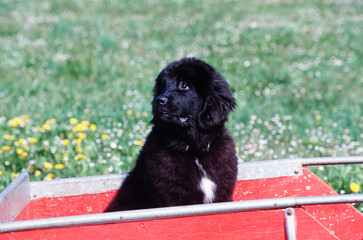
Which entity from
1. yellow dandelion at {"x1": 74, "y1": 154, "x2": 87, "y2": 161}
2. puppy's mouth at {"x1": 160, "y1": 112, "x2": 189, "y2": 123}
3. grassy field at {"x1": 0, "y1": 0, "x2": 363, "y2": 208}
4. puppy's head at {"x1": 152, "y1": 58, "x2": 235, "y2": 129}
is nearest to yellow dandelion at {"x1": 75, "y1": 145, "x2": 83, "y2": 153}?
grassy field at {"x1": 0, "y1": 0, "x2": 363, "y2": 208}

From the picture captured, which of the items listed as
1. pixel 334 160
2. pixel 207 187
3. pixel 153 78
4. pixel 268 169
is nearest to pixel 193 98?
pixel 207 187

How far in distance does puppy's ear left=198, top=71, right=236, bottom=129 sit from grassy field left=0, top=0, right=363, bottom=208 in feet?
4.40

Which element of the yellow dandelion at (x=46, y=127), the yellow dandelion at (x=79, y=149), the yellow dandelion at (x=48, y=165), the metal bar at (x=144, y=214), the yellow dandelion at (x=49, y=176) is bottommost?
the yellow dandelion at (x=49, y=176)

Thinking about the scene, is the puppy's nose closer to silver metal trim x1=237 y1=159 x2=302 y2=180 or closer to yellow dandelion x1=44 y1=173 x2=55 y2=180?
silver metal trim x1=237 y1=159 x2=302 y2=180

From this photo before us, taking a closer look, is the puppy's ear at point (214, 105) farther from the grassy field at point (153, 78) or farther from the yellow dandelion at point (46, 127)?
the yellow dandelion at point (46, 127)

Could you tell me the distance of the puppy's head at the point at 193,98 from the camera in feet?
8.40

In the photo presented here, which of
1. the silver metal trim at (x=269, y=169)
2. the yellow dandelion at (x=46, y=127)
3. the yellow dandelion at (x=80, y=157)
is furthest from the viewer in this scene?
the yellow dandelion at (x=46, y=127)

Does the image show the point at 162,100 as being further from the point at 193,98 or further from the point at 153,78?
the point at 153,78

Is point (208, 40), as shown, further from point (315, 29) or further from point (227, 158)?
point (227, 158)

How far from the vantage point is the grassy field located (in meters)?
4.09

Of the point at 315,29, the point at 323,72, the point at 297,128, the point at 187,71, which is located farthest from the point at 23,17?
the point at 187,71

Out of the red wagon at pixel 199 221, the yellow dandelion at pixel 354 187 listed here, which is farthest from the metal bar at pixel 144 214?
the yellow dandelion at pixel 354 187

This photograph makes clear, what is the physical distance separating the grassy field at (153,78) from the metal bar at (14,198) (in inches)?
36.6

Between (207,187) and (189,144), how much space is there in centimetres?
28
